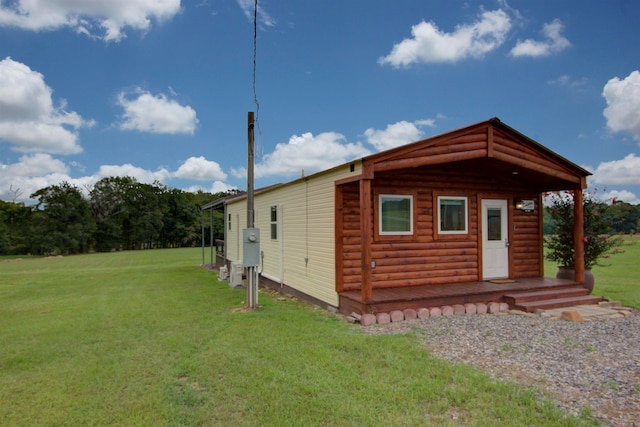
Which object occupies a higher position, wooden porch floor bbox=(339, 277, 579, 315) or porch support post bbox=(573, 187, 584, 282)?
porch support post bbox=(573, 187, 584, 282)

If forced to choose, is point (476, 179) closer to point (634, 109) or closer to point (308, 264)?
point (308, 264)

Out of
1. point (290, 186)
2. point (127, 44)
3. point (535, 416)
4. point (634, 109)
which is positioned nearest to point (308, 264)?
point (290, 186)

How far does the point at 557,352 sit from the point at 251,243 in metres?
4.86

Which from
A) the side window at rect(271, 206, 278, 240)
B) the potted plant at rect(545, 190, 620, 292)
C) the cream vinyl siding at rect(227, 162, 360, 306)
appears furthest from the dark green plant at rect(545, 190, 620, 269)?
the side window at rect(271, 206, 278, 240)

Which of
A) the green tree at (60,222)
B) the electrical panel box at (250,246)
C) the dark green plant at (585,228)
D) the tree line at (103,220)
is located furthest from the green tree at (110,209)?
the dark green plant at (585,228)

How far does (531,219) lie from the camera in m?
9.04

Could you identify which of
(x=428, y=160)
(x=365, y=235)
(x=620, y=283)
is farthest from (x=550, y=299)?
(x=620, y=283)

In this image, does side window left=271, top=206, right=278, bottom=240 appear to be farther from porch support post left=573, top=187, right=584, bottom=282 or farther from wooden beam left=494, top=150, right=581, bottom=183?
porch support post left=573, top=187, right=584, bottom=282

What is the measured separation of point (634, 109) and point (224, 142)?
16252 mm

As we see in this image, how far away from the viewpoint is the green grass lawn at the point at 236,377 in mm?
3021

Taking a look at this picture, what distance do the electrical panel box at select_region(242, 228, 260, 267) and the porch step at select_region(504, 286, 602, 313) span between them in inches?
183

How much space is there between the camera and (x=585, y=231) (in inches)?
346

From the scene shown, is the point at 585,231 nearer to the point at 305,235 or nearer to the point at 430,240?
the point at 430,240

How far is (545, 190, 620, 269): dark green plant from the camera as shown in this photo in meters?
8.73
